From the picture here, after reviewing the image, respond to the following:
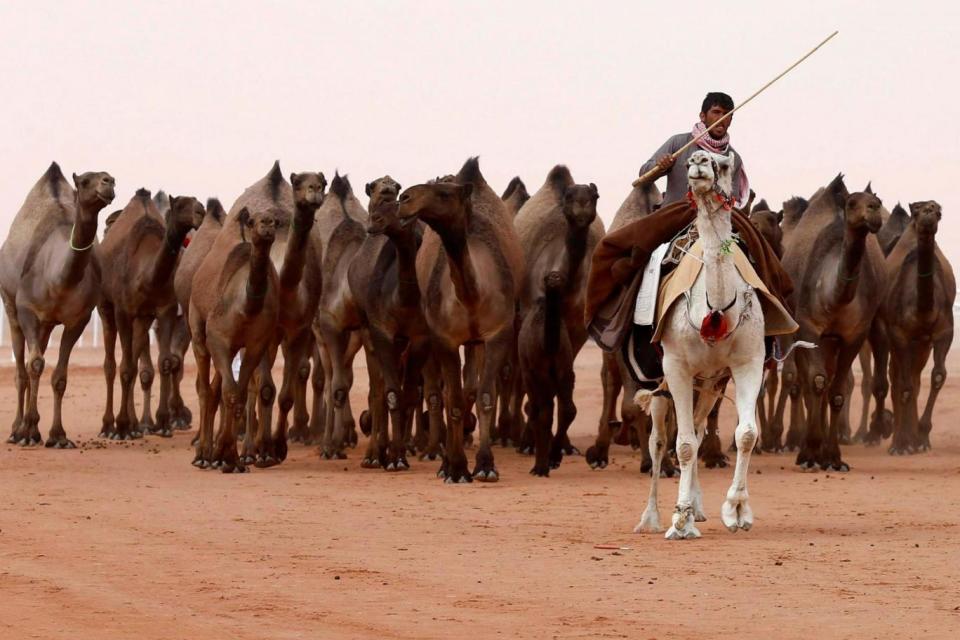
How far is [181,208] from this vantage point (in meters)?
19.2

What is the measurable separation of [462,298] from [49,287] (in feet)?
19.3

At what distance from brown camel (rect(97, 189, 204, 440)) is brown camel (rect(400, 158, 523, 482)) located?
522cm

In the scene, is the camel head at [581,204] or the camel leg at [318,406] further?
the camel leg at [318,406]

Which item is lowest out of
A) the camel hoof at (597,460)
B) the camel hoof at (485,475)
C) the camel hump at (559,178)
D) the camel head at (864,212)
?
the camel hoof at (485,475)

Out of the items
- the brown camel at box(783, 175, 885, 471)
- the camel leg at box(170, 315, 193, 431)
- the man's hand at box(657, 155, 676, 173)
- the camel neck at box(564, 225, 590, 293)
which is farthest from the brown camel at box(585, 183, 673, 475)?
the camel leg at box(170, 315, 193, 431)

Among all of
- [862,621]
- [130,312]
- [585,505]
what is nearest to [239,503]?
[585,505]

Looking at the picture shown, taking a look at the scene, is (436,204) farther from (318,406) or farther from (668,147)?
(318,406)

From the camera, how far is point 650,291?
11.8 m

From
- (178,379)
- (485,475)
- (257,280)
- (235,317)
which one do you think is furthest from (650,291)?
(178,379)

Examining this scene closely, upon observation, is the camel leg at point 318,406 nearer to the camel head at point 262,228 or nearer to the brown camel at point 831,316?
the camel head at point 262,228

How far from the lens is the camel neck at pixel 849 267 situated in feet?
53.7

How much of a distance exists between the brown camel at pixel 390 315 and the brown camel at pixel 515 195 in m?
3.81

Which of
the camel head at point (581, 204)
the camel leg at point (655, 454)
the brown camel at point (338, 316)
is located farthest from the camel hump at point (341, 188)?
the camel leg at point (655, 454)

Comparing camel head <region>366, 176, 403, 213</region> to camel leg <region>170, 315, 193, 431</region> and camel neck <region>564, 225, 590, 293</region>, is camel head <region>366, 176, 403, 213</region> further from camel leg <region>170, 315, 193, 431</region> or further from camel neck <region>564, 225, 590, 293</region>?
camel leg <region>170, 315, 193, 431</region>
